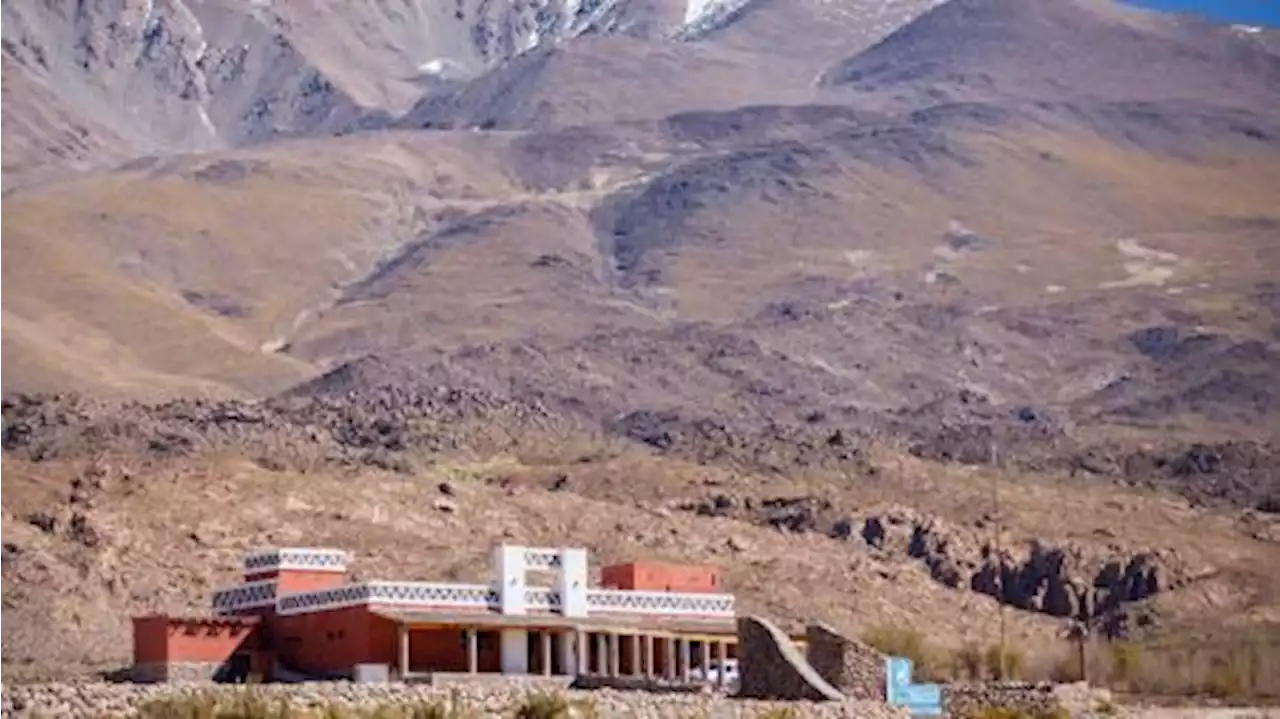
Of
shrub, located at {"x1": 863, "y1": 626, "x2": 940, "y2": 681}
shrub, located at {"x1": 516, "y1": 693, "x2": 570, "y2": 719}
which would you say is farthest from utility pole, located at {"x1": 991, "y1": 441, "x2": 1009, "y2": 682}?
shrub, located at {"x1": 516, "y1": 693, "x2": 570, "y2": 719}

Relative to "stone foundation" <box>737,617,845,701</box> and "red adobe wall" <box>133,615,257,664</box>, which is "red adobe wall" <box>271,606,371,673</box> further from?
"stone foundation" <box>737,617,845,701</box>

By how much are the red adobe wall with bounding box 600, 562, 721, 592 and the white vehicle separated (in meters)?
4.52

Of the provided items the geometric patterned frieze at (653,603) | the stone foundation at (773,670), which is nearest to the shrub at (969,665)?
the geometric patterned frieze at (653,603)

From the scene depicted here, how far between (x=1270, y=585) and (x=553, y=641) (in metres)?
46.9

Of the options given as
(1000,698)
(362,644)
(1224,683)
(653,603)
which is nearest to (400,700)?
(1000,698)

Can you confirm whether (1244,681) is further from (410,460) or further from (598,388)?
(598,388)

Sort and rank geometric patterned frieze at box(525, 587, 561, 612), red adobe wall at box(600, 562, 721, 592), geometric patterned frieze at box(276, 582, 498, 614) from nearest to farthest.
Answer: geometric patterned frieze at box(276, 582, 498, 614), geometric patterned frieze at box(525, 587, 561, 612), red adobe wall at box(600, 562, 721, 592)

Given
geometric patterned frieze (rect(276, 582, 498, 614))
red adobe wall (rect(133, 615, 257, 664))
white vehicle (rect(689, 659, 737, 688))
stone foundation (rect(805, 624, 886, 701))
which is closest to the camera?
stone foundation (rect(805, 624, 886, 701))

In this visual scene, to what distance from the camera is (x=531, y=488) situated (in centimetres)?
10756

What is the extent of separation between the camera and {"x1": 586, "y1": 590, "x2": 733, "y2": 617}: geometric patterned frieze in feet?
210

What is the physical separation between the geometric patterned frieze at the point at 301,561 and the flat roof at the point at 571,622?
4613 mm

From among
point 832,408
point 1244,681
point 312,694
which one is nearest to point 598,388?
point 832,408

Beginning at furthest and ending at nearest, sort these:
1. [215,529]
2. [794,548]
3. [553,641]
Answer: [794,548]
[215,529]
[553,641]

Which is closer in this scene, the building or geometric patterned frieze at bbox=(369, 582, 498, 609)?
the building
